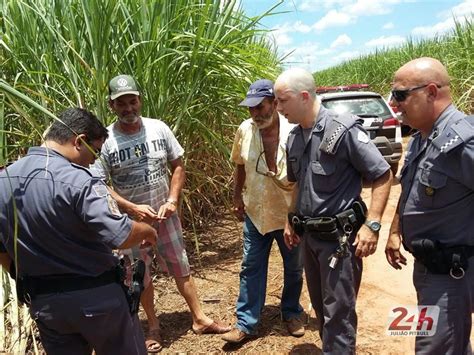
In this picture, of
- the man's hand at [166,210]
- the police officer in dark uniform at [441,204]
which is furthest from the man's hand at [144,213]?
the police officer in dark uniform at [441,204]

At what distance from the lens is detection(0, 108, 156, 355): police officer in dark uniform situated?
1.76 metres

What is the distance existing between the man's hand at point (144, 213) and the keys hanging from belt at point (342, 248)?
1.15 meters

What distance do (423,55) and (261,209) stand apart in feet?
49.3

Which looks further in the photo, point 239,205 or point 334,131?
point 239,205

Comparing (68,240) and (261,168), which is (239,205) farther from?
(68,240)

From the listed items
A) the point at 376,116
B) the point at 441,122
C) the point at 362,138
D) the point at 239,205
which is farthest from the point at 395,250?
the point at 376,116

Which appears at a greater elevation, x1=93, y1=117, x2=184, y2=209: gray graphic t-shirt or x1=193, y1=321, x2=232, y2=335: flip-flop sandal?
x1=93, y1=117, x2=184, y2=209: gray graphic t-shirt

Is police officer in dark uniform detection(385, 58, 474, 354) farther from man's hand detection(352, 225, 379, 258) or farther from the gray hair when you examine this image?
the gray hair

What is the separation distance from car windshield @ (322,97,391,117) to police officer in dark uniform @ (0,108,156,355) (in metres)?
6.38

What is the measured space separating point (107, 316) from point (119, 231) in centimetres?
39

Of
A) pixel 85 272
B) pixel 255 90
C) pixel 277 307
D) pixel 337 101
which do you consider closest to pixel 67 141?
pixel 85 272

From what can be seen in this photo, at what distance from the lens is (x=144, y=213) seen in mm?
2785

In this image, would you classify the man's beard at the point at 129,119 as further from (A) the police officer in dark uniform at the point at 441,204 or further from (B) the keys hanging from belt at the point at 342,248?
(A) the police officer in dark uniform at the point at 441,204

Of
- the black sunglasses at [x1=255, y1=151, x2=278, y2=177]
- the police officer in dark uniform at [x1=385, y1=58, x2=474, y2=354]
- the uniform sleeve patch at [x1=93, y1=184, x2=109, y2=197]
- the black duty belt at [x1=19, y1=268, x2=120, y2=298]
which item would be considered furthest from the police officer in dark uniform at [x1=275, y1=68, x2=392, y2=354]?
the black duty belt at [x1=19, y1=268, x2=120, y2=298]
